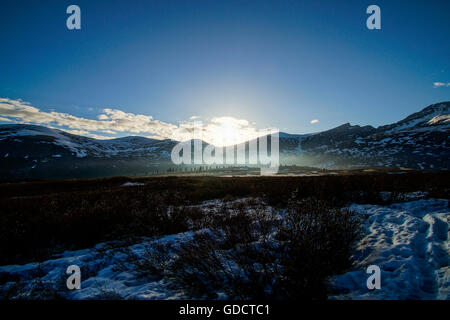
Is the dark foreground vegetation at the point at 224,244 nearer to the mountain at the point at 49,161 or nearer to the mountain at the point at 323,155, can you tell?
the mountain at the point at 323,155

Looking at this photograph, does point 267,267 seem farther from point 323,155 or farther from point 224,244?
point 323,155

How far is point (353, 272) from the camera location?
8.89 feet

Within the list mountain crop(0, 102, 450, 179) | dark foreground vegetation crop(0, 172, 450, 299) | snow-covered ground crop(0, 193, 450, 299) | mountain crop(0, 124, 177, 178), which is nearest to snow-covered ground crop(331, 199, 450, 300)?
snow-covered ground crop(0, 193, 450, 299)

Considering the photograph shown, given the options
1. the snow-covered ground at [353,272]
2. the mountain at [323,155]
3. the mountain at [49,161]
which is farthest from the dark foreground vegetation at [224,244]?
the mountain at [49,161]

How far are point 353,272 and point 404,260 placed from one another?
107cm

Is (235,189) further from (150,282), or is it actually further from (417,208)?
(150,282)

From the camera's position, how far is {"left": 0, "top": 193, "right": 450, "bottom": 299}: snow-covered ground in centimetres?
243

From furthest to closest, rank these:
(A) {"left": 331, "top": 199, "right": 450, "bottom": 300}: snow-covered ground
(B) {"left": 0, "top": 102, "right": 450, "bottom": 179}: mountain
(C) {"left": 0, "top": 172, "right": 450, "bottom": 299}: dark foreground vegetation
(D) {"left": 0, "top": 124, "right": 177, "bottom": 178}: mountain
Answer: (D) {"left": 0, "top": 124, "right": 177, "bottom": 178}: mountain, (B) {"left": 0, "top": 102, "right": 450, "bottom": 179}: mountain, (C) {"left": 0, "top": 172, "right": 450, "bottom": 299}: dark foreground vegetation, (A) {"left": 331, "top": 199, "right": 450, "bottom": 300}: snow-covered ground

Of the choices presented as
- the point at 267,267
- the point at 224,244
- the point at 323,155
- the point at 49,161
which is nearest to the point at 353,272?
the point at 267,267

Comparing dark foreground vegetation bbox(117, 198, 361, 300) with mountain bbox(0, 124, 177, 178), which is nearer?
dark foreground vegetation bbox(117, 198, 361, 300)

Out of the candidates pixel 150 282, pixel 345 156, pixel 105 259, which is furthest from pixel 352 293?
pixel 345 156

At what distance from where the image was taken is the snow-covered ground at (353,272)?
2426 mm

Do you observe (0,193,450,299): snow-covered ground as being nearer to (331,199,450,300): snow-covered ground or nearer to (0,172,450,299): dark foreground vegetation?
(331,199,450,300): snow-covered ground
